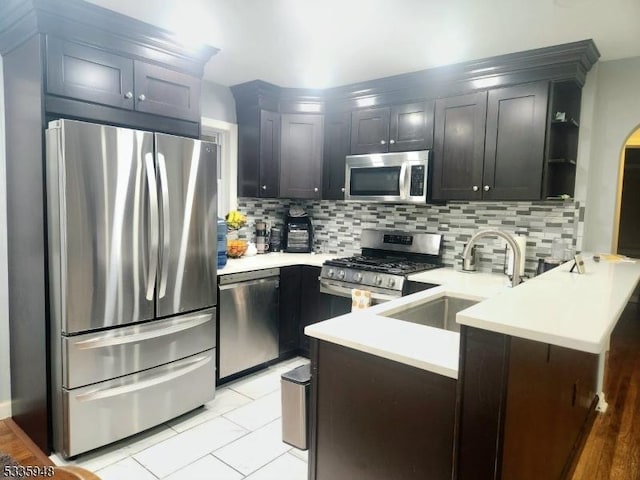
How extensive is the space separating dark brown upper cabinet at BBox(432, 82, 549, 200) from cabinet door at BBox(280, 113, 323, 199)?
110 centimetres

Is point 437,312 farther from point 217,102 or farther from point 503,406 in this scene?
point 217,102

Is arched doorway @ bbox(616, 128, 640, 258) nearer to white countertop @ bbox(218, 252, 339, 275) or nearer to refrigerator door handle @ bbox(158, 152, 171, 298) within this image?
white countertop @ bbox(218, 252, 339, 275)

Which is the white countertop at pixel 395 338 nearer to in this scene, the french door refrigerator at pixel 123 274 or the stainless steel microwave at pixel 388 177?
the french door refrigerator at pixel 123 274

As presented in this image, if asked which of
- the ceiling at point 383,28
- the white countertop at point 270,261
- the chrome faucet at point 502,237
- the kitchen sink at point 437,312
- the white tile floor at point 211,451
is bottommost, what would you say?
the white tile floor at point 211,451

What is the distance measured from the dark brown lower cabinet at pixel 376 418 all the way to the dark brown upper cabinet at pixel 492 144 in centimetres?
196

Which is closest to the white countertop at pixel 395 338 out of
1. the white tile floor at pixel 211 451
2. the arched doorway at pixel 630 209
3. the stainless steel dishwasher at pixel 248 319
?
the white tile floor at pixel 211 451

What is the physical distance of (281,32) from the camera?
8.43 feet

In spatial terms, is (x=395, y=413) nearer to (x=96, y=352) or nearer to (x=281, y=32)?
(x=96, y=352)

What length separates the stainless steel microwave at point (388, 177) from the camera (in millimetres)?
3232

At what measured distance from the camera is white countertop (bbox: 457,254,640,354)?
1.07 meters

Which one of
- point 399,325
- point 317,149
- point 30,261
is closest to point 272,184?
point 317,149

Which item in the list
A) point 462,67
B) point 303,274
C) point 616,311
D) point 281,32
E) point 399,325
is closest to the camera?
point 616,311

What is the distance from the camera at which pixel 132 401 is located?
243cm

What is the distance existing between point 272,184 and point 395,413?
2.74 meters
